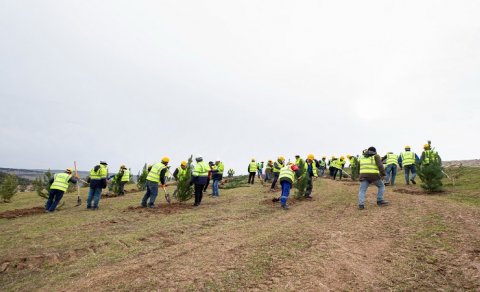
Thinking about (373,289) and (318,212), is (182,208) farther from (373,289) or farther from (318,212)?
(373,289)

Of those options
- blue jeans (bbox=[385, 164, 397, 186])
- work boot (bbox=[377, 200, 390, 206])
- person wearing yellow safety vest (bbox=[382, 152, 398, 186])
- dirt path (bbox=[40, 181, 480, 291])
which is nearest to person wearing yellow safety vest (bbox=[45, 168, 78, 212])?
dirt path (bbox=[40, 181, 480, 291])

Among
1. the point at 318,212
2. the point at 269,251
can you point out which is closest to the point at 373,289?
the point at 269,251

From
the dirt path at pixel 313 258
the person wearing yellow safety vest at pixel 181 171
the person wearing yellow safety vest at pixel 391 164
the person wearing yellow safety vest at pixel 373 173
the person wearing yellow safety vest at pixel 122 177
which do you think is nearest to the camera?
the dirt path at pixel 313 258

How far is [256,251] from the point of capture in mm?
5758

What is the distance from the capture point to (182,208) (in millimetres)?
12297

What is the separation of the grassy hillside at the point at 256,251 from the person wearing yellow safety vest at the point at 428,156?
13.7 feet

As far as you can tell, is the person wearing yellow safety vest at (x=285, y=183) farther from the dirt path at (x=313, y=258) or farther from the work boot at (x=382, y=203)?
the work boot at (x=382, y=203)

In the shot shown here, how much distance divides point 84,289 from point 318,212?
7.28 meters

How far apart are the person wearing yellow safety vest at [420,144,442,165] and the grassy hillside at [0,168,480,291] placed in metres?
4.17

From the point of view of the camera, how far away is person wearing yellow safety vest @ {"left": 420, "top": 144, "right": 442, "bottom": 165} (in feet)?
44.3

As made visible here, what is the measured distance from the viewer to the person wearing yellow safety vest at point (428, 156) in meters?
13.5

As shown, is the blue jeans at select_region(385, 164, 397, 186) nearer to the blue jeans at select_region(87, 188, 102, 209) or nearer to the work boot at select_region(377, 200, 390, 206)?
the work boot at select_region(377, 200, 390, 206)

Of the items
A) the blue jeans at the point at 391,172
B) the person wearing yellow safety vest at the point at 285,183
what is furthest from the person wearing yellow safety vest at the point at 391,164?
the person wearing yellow safety vest at the point at 285,183

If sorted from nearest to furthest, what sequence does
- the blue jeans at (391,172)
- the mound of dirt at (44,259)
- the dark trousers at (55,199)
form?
the mound of dirt at (44,259) → the dark trousers at (55,199) → the blue jeans at (391,172)
